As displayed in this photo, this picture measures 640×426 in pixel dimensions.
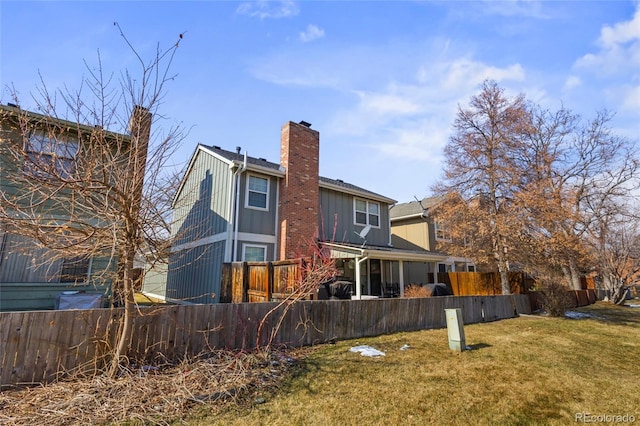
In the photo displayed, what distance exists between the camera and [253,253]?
40.8 feet

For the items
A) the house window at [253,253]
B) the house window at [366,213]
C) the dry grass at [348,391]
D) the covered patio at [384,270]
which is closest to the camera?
the dry grass at [348,391]

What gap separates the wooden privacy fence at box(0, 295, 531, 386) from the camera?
4262 millimetres

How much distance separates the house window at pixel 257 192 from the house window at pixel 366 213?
5388mm

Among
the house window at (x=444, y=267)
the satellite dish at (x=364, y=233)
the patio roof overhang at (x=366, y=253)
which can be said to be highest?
the satellite dish at (x=364, y=233)

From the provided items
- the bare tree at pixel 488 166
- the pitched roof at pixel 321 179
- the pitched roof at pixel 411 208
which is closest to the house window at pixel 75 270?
the pitched roof at pixel 321 179

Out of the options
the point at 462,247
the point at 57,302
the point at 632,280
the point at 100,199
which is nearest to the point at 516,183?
the point at 462,247

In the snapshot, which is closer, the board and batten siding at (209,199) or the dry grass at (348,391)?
the dry grass at (348,391)

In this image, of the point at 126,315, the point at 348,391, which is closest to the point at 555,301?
the point at 348,391

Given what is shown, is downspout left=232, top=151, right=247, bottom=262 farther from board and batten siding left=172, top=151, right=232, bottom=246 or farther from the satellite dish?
the satellite dish

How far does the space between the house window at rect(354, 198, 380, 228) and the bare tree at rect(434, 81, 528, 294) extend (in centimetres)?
353

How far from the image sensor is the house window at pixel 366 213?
54.5 ft

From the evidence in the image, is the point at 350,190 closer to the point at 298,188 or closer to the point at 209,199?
the point at 298,188

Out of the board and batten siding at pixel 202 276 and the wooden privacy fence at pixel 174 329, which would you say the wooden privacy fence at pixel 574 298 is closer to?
the wooden privacy fence at pixel 174 329

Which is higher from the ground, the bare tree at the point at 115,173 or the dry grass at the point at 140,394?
the bare tree at the point at 115,173
